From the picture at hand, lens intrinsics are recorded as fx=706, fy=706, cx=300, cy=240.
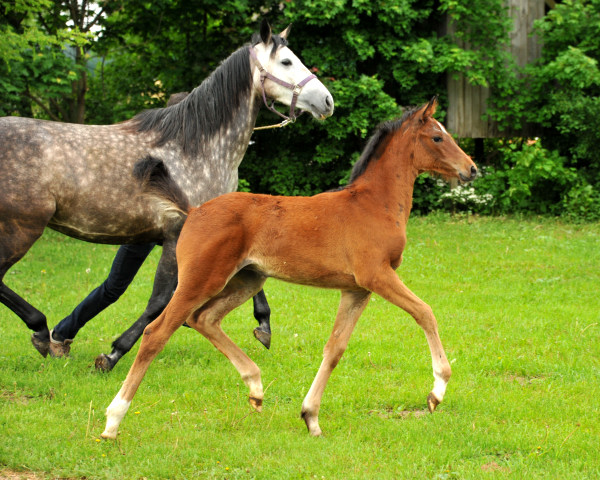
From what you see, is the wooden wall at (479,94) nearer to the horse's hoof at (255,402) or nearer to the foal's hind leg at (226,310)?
the foal's hind leg at (226,310)

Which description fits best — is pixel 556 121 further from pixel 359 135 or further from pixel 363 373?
pixel 363 373

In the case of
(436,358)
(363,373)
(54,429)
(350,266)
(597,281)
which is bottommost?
(597,281)

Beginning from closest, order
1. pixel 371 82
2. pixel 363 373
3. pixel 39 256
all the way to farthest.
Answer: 1. pixel 363 373
2. pixel 39 256
3. pixel 371 82

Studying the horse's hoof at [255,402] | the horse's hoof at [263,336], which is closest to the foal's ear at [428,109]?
the horse's hoof at [255,402]

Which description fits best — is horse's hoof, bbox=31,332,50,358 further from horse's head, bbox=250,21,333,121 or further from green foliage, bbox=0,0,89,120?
green foliage, bbox=0,0,89,120

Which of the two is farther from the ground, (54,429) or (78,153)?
(78,153)

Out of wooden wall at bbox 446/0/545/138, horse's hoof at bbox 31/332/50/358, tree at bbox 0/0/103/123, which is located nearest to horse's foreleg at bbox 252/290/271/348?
horse's hoof at bbox 31/332/50/358

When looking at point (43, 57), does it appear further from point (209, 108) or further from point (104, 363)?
point (104, 363)

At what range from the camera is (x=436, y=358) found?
438cm

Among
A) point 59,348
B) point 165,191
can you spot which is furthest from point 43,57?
point 165,191

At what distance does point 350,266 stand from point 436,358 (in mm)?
779

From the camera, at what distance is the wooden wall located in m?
14.8

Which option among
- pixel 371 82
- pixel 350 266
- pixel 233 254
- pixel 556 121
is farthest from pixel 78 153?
pixel 556 121

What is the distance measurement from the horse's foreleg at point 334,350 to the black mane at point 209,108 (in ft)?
6.90
